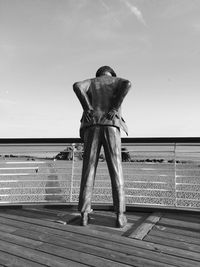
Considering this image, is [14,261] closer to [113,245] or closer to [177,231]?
[113,245]

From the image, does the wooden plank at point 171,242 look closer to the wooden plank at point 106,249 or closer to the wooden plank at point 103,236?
the wooden plank at point 103,236

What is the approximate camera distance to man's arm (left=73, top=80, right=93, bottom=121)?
279cm

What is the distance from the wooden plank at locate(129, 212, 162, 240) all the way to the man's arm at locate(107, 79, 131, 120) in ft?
4.18

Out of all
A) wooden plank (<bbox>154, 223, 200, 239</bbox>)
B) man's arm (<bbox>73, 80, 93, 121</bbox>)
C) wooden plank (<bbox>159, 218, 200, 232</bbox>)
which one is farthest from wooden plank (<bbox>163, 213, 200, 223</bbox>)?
man's arm (<bbox>73, 80, 93, 121</bbox>)

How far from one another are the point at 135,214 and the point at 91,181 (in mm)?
967

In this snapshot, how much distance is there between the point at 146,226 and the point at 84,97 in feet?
5.38

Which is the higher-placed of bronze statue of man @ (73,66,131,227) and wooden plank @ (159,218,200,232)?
bronze statue of man @ (73,66,131,227)

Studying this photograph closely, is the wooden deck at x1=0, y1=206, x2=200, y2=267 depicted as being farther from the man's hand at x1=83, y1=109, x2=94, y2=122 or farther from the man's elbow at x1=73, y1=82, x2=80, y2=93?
the man's elbow at x1=73, y1=82, x2=80, y2=93

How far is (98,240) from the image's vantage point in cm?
226

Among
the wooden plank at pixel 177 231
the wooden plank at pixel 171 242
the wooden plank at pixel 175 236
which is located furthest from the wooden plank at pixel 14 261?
the wooden plank at pixel 177 231

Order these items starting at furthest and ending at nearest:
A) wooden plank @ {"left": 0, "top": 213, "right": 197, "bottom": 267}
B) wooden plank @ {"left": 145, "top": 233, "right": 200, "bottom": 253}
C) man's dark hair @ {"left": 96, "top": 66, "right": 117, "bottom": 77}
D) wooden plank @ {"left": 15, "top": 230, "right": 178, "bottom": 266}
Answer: man's dark hair @ {"left": 96, "top": 66, "right": 117, "bottom": 77} < wooden plank @ {"left": 145, "top": 233, "right": 200, "bottom": 253} < wooden plank @ {"left": 0, "top": 213, "right": 197, "bottom": 267} < wooden plank @ {"left": 15, "top": 230, "right": 178, "bottom": 266}

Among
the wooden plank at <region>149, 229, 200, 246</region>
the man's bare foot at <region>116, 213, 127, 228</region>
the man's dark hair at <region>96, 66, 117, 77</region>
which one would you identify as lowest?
the wooden plank at <region>149, 229, 200, 246</region>

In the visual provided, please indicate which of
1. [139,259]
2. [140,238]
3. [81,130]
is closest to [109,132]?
[81,130]

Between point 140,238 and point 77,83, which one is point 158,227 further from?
point 77,83
